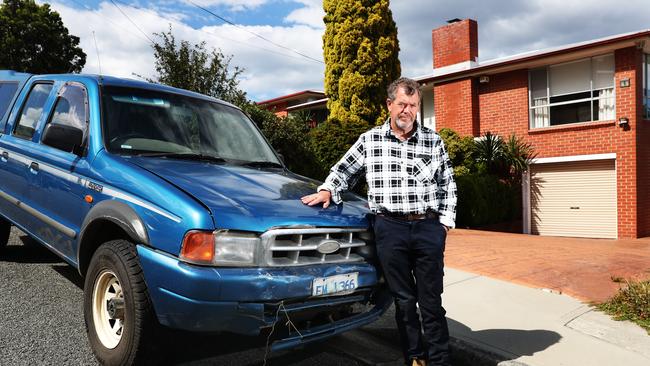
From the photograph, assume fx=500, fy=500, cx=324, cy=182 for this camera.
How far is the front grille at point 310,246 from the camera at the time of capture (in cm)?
270

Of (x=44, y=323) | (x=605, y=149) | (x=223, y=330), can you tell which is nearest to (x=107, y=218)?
(x=223, y=330)

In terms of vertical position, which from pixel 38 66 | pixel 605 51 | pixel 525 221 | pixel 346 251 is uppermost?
pixel 38 66

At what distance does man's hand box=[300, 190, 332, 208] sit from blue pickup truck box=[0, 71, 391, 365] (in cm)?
7

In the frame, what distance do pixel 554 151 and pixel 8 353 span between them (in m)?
14.7

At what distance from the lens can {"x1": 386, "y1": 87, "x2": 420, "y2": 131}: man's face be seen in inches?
127

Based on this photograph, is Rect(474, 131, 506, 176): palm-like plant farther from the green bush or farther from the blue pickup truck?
the blue pickup truck

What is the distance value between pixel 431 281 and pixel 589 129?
13019 mm

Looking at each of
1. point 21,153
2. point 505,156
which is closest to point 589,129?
point 505,156

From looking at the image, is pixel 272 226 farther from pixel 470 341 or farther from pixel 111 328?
pixel 470 341

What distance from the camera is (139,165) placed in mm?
3225

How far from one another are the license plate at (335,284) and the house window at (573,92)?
13.5 metres

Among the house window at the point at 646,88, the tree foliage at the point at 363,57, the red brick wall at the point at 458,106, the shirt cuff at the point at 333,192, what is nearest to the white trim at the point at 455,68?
the red brick wall at the point at 458,106

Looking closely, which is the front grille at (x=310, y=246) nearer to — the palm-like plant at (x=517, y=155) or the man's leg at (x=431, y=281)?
the man's leg at (x=431, y=281)

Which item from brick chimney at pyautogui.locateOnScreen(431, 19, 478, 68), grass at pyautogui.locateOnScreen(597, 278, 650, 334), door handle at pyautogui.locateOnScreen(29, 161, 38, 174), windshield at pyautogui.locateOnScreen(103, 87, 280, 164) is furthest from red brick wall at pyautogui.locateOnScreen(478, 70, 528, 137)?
door handle at pyautogui.locateOnScreen(29, 161, 38, 174)
